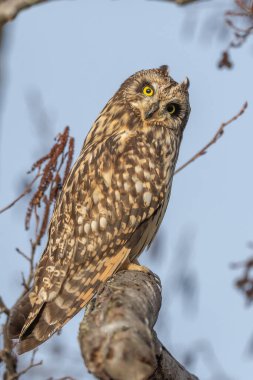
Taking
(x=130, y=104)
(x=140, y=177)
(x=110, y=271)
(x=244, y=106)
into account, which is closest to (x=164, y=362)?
(x=110, y=271)

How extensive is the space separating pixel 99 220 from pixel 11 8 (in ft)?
5.90

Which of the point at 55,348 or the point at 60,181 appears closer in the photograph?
the point at 60,181

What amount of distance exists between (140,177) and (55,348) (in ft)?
6.20

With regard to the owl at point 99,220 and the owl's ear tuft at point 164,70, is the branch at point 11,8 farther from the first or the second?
the owl's ear tuft at point 164,70

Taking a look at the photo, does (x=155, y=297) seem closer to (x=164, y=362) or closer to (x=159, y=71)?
(x=164, y=362)

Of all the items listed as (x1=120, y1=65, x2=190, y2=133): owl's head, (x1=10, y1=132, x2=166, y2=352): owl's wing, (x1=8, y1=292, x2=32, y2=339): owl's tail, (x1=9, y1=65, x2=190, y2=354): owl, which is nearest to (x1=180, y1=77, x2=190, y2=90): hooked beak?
(x1=120, y1=65, x2=190, y2=133): owl's head

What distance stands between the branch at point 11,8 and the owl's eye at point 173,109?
2.04 meters

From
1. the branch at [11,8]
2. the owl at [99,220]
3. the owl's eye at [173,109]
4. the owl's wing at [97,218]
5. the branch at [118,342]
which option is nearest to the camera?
the branch at [118,342]

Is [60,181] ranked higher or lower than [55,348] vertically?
higher

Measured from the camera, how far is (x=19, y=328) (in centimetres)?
439

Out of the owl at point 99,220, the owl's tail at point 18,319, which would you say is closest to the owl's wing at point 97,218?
the owl at point 99,220

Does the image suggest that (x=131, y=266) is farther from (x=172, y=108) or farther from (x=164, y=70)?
(x=164, y=70)

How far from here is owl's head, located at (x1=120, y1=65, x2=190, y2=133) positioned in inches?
199

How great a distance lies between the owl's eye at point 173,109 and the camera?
515cm
